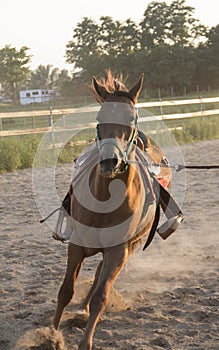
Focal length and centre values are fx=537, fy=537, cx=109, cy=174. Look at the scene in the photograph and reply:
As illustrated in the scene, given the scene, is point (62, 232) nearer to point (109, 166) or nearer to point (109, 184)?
point (109, 184)

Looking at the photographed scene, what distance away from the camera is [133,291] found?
15.7ft

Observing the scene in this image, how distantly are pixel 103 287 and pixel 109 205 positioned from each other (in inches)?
21.0

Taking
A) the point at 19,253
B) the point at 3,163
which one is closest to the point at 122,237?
the point at 19,253

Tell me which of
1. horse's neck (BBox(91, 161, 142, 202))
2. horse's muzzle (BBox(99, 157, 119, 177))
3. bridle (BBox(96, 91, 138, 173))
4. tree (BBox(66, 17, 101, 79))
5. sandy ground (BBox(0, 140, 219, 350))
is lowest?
sandy ground (BBox(0, 140, 219, 350))

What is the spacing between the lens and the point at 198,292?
4.63m

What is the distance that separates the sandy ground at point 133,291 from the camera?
147 inches

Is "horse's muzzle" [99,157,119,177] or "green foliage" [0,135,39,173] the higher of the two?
"horse's muzzle" [99,157,119,177]

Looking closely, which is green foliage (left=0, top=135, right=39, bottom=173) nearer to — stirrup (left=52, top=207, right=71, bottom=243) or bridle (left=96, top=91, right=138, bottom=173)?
stirrup (left=52, top=207, right=71, bottom=243)

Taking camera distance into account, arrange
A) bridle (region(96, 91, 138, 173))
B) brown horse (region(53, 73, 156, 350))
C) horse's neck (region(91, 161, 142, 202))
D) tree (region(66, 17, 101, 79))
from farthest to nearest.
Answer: tree (region(66, 17, 101, 79))
horse's neck (region(91, 161, 142, 202))
brown horse (region(53, 73, 156, 350))
bridle (region(96, 91, 138, 173))

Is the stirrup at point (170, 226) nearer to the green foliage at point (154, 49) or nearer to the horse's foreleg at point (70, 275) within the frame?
the horse's foreleg at point (70, 275)

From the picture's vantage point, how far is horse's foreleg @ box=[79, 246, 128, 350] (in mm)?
3301

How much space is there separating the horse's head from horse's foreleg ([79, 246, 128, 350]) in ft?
2.01

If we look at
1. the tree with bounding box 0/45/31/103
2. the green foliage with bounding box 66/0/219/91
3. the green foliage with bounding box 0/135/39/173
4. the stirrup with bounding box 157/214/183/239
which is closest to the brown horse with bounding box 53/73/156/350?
the stirrup with bounding box 157/214/183/239

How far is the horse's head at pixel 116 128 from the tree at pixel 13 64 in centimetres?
6182
